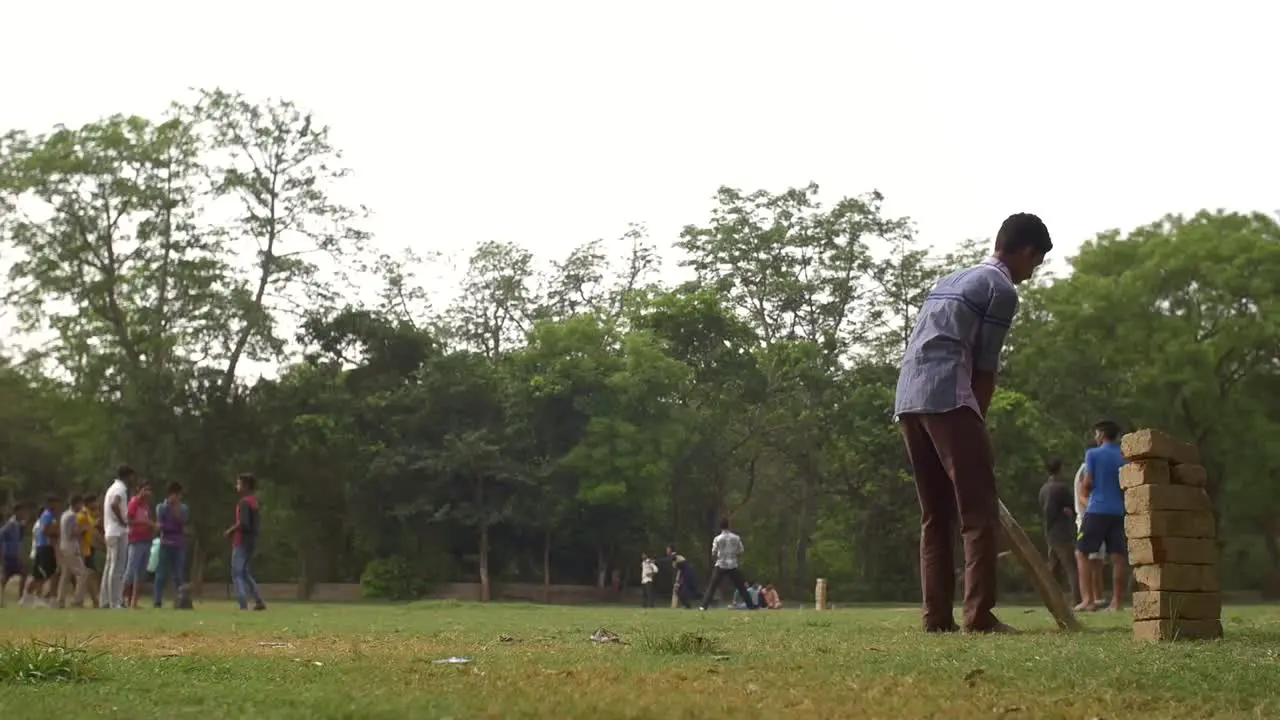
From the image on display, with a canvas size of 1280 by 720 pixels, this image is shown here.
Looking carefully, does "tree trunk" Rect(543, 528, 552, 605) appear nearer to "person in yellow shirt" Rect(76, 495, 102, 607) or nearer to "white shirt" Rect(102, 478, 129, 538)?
"person in yellow shirt" Rect(76, 495, 102, 607)

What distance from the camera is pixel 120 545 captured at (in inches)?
853

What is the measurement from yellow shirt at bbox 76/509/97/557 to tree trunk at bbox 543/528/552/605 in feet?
71.7

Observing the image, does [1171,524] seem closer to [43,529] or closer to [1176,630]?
[1176,630]

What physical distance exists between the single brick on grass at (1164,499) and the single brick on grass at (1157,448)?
17 cm

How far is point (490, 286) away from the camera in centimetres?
5778

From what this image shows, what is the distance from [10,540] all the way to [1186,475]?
900 inches

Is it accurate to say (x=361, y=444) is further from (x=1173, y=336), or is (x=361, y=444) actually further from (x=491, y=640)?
(x=491, y=640)

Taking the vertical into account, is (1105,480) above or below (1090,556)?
above

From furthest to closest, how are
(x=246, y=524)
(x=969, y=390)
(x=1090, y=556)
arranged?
1. (x=246, y=524)
2. (x=1090, y=556)
3. (x=969, y=390)

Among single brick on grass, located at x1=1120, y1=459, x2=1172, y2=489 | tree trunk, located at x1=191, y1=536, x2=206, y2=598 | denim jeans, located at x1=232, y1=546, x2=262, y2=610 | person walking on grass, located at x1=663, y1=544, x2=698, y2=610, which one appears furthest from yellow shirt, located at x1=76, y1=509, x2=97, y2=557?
single brick on grass, located at x1=1120, y1=459, x2=1172, y2=489

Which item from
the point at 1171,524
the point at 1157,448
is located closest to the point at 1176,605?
the point at 1171,524

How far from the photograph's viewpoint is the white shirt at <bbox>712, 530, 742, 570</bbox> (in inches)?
1072

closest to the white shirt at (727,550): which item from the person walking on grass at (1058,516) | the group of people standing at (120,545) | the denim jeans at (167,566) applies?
the person walking on grass at (1058,516)

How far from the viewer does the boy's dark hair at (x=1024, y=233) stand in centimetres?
841
